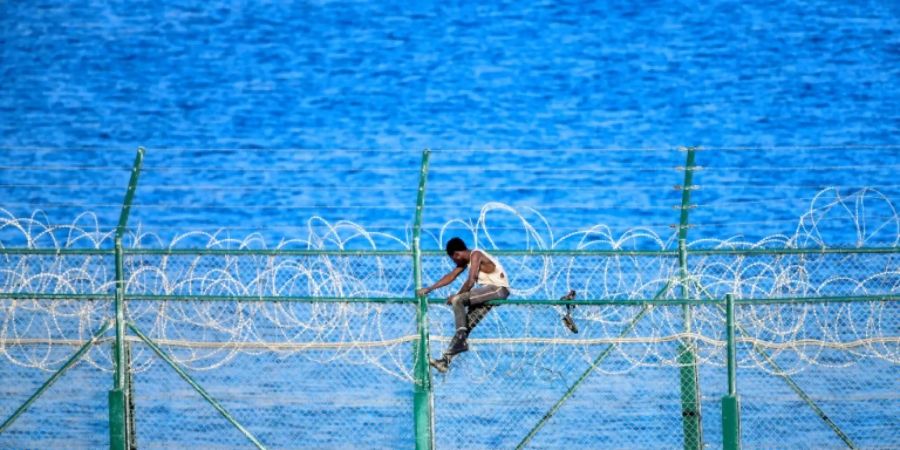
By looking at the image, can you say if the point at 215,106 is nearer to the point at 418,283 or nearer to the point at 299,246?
the point at 299,246

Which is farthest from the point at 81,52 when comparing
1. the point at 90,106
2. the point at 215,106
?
the point at 215,106

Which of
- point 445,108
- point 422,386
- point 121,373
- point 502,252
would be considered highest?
point 445,108

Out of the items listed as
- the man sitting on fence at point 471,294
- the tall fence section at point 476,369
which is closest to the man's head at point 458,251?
the man sitting on fence at point 471,294

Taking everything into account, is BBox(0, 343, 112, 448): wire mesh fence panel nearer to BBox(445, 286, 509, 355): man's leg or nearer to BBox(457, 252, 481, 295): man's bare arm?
BBox(445, 286, 509, 355): man's leg

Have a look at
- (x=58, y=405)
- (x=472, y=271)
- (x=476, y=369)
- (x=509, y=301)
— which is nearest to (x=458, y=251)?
(x=472, y=271)

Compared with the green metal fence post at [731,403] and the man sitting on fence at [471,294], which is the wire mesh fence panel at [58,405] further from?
the green metal fence post at [731,403]

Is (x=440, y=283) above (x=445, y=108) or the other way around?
the other way around

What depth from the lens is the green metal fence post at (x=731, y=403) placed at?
8695mm

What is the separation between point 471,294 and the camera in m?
9.12

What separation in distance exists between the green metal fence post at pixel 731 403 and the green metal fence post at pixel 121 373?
12.2 ft

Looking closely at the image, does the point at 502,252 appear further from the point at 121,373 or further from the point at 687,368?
the point at 121,373

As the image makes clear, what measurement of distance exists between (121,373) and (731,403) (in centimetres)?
379

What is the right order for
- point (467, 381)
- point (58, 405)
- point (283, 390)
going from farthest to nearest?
point (58, 405)
point (283, 390)
point (467, 381)

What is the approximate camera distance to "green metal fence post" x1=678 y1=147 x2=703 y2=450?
364 inches
